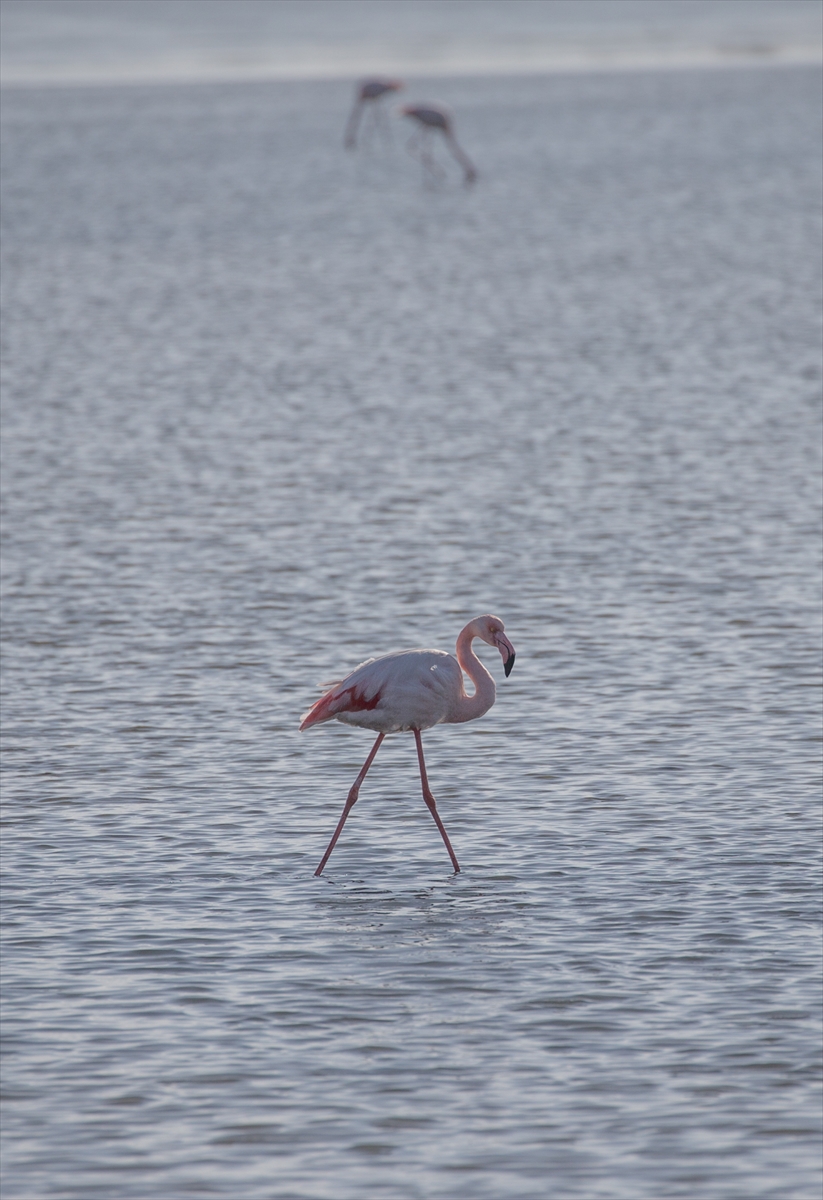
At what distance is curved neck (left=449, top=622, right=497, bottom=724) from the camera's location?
30.8ft

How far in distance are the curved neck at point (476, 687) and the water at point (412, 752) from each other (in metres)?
0.53

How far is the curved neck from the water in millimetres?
530

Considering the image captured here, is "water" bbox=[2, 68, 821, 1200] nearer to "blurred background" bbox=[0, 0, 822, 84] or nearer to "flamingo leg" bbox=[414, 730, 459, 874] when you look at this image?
"flamingo leg" bbox=[414, 730, 459, 874]

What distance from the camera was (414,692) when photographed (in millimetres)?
9242

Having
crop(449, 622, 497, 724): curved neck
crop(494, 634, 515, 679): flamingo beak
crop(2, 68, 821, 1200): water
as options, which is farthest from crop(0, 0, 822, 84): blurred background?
crop(494, 634, 515, 679): flamingo beak

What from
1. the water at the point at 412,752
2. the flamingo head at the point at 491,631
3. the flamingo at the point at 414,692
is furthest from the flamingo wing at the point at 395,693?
the water at the point at 412,752

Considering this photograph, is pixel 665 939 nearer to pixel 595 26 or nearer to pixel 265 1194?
pixel 265 1194

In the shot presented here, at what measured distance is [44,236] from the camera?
1320 inches

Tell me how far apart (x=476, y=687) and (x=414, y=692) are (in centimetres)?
30

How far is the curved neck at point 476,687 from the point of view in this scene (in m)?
9.38

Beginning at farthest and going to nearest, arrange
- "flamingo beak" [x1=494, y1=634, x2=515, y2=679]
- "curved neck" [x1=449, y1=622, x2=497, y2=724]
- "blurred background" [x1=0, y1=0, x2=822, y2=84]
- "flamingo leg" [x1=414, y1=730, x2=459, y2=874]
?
"blurred background" [x1=0, y1=0, x2=822, y2=84]
"curved neck" [x1=449, y1=622, x2=497, y2=724]
"flamingo beak" [x1=494, y1=634, x2=515, y2=679]
"flamingo leg" [x1=414, y1=730, x2=459, y2=874]

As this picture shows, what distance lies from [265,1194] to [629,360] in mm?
16641

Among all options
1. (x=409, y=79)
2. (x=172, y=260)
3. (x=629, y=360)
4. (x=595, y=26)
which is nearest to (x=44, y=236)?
(x=172, y=260)

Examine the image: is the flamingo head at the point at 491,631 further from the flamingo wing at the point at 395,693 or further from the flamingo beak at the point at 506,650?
the flamingo wing at the point at 395,693
